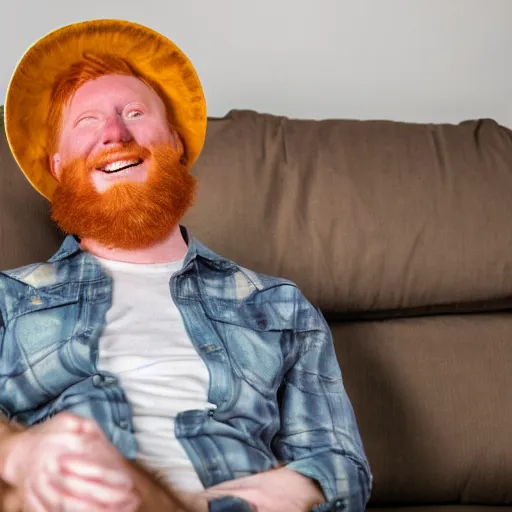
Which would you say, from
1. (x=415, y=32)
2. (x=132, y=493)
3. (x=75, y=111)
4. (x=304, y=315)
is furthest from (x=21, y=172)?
(x=415, y=32)

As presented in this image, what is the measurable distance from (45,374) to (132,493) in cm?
25

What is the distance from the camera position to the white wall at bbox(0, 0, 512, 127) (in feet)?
5.02

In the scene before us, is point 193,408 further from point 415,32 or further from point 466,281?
point 415,32

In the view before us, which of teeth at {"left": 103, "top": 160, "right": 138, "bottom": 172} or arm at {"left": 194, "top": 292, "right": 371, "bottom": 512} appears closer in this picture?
arm at {"left": 194, "top": 292, "right": 371, "bottom": 512}

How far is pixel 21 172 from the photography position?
1.16 metres

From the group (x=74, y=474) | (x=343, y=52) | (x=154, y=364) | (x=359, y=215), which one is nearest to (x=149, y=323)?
(x=154, y=364)

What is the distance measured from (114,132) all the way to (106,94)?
67mm

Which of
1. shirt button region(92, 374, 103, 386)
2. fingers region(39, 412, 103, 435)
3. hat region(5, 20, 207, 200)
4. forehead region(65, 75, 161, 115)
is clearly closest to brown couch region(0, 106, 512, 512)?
hat region(5, 20, 207, 200)

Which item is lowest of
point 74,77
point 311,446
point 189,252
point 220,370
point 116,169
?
point 311,446

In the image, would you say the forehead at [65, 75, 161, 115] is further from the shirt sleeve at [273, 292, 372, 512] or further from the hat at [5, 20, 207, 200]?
the shirt sleeve at [273, 292, 372, 512]

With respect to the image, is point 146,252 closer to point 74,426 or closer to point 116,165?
point 116,165

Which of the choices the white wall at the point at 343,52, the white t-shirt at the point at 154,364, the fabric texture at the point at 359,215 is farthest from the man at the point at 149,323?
the white wall at the point at 343,52

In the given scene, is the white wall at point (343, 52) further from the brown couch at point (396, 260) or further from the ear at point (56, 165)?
the ear at point (56, 165)

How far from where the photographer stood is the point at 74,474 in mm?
687
